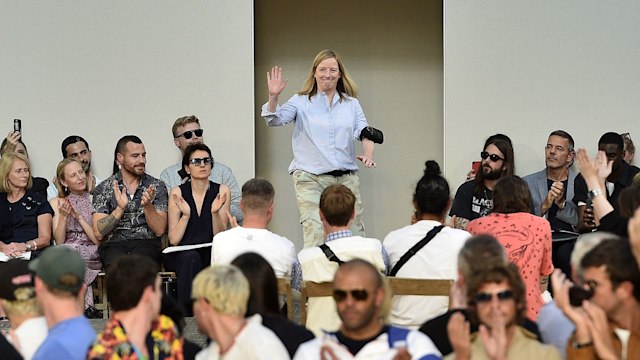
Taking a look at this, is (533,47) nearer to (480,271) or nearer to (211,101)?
(211,101)

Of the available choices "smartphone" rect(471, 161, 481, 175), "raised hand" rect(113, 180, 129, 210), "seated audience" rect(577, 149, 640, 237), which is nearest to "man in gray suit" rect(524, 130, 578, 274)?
"smartphone" rect(471, 161, 481, 175)

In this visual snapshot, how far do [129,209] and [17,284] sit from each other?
367cm

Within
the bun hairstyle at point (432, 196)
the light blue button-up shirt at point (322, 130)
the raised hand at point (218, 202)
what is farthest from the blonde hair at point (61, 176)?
the bun hairstyle at point (432, 196)

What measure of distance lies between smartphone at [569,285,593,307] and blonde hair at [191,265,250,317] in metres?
1.21

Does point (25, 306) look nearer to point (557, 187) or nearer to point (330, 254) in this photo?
point (330, 254)

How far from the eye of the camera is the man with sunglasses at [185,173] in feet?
28.4

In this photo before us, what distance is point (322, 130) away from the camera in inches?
336

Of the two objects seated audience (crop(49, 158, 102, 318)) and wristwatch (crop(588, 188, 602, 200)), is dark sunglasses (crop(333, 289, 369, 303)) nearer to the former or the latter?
wristwatch (crop(588, 188, 602, 200))

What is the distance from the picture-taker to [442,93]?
9961 millimetres

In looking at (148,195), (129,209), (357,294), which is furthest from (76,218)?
(357,294)

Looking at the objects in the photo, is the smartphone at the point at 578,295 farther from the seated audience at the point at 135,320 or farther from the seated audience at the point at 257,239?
the seated audience at the point at 257,239

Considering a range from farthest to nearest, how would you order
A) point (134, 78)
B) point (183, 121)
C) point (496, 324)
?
point (134, 78) → point (183, 121) → point (496, 324)

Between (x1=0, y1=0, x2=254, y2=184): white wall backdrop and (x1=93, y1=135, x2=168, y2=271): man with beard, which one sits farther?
(x1=0, y1=0, x2=254, y2=184): white wall backdrop

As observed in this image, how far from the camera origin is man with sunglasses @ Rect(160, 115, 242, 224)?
866cm
